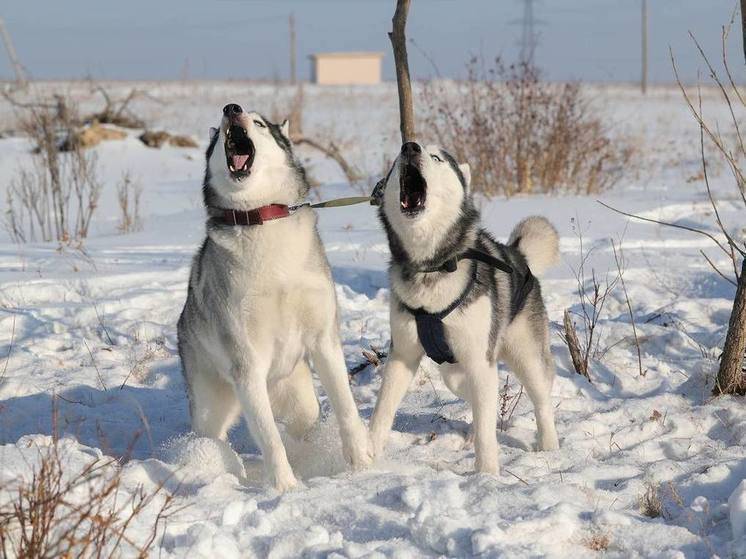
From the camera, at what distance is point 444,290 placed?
3428mm

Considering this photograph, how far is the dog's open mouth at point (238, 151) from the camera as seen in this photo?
10.6ft

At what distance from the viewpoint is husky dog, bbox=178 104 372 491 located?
324 centimetres

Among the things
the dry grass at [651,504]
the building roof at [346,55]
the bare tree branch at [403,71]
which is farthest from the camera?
the building roof at [346,55]

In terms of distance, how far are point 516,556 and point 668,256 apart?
450 cm

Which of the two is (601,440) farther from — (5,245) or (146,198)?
(146,198)

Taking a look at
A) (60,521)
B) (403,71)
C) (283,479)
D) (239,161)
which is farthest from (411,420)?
(60,521)

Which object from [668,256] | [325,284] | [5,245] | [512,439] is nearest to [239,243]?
[325,284]

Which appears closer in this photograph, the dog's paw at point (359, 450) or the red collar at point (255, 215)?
the red collar at point (255, 215)

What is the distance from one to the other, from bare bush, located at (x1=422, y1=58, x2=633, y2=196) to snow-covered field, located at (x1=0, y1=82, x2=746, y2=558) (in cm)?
84

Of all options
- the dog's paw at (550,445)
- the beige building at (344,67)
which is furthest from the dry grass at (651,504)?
the beige building at (344,67)

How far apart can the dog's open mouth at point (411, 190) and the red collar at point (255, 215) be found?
1.54 feet

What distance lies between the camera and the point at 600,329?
5.06 m

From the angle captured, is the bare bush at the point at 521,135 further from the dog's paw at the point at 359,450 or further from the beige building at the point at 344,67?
the beige building at the point at 344,67

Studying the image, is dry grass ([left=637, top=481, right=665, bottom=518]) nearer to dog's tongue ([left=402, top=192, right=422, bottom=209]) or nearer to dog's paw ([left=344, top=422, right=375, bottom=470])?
dog's paw ([left=344, top=422, right=375, bottom=470])
